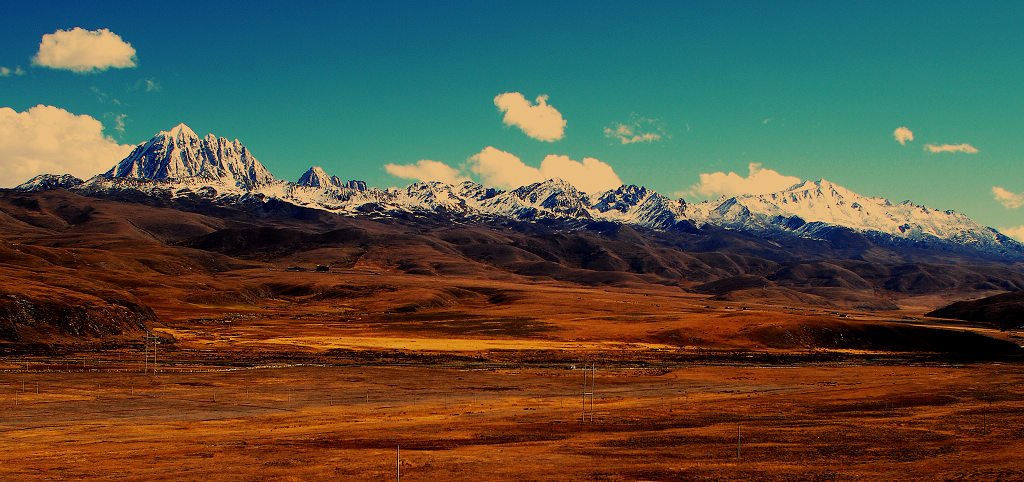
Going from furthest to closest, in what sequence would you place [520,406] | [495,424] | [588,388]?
[588,388] < [520,406] < [495,424]

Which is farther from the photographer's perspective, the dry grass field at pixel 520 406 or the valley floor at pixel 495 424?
the dry grass field at pixel 520 406

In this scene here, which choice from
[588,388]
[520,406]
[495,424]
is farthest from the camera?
[588,388]

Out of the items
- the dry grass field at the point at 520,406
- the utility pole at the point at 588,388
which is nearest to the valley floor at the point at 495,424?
the dry grass field at the point at 520,406

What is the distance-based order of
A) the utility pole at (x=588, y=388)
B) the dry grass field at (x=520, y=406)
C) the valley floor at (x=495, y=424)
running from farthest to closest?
1. the utility pole at (x=588, y=388)
2. the dry grass field at (x=520, y=406)
3. the valley floor at (x=495, y=424)

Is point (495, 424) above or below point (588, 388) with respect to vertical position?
above

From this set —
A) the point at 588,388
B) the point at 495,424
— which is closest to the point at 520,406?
the point at 495,424

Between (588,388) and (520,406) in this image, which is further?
(588,388)

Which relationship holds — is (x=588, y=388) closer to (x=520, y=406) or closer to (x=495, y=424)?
(x=520, y=406)

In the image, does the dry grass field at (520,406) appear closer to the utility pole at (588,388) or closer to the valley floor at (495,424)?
the valley floor at (495,424)

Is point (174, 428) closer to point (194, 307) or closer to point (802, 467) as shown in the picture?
point (802, 467)

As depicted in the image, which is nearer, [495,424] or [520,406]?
[495,424]

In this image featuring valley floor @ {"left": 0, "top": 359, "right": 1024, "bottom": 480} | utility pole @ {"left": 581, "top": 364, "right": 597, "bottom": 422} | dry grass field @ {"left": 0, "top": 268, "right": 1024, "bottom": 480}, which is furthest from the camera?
utility pole @ {"left": 581, "top": 364, "right": 597, "bottom": 422}

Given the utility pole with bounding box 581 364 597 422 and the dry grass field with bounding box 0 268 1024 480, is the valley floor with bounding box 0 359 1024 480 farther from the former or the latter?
the utility pole with bounding box 581 364 597 422

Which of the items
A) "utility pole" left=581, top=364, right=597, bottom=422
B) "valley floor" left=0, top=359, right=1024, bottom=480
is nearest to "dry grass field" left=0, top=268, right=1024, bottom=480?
"valley floor" left=0, top=359, right=1024, bottom=480
